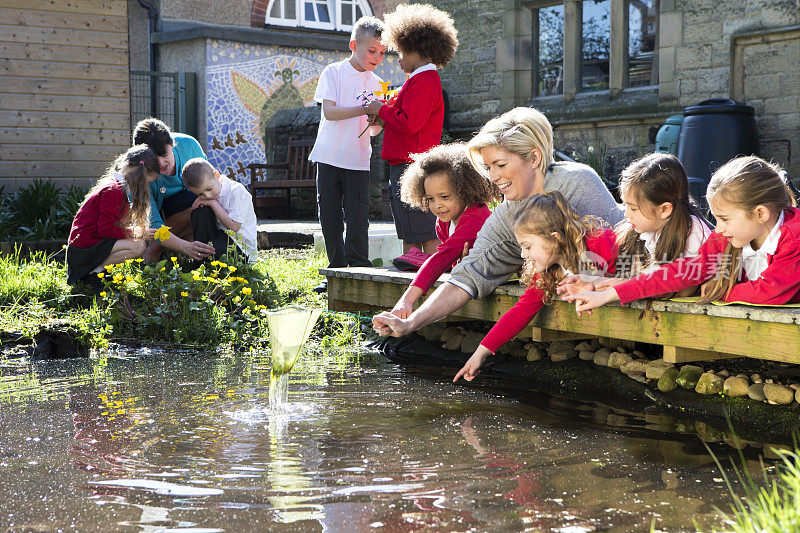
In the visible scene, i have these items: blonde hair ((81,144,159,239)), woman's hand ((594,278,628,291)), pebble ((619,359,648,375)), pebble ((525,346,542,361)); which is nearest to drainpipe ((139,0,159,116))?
blonde hair ((81,144,159,239))

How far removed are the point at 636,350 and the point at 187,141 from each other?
412cm

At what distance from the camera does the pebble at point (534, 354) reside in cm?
488

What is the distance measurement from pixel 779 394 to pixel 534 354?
4.87 feet

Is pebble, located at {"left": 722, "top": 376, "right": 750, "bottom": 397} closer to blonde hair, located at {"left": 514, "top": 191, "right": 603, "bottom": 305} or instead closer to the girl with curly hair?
blonde hair, located at {"left": 514, "top": 191, "right": 603, "bottom": 305}

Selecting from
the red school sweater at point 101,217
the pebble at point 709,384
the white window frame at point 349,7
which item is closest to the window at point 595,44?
the red school sweater at point 101,217

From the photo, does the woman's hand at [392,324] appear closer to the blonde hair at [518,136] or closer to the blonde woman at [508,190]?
the blonde woman at [508,190]

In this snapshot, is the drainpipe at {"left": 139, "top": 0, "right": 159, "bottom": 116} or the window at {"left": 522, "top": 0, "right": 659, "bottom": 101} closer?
the window at {"left": 522, "top": 0, "right": 659, "bottom": 101}

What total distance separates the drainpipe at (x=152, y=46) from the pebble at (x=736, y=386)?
1438cm

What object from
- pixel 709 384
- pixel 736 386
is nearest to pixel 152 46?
pixel 709 384

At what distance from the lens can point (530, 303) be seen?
4105mm

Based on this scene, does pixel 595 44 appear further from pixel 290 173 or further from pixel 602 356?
pixel 602 356

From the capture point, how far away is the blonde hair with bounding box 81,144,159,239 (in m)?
6.16

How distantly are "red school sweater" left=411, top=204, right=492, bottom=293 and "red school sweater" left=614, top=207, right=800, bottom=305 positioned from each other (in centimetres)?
106

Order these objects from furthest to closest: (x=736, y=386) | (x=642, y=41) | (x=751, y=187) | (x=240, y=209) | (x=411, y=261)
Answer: (x=642, y=41) < (x=240, y=209) < (x=411, y=261) < (x=736, y=386) < (x=751, y=187)
